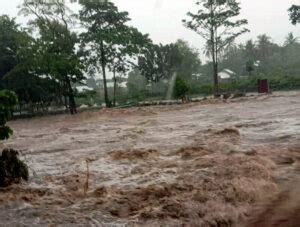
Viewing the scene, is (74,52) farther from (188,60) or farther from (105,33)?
(188,60)

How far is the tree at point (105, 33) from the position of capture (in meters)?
35.4

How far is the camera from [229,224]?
573 centimetres

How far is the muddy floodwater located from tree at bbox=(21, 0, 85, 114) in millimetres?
19031

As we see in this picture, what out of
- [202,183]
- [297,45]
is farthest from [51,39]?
[297,45]

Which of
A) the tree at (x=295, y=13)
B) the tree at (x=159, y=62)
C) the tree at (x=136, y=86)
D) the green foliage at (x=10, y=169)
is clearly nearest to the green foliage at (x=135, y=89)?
the tree at (x=136, y=86)

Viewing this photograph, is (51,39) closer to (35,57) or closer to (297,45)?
(35,57)

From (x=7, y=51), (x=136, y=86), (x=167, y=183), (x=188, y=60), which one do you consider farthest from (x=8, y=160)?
(x=188, y=60)

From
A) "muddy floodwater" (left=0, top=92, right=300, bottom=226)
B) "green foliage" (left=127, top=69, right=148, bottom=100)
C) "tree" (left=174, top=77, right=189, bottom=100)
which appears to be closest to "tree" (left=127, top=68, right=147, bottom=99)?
"green foliage" (left=127, top=69, right=148, bottom=100)

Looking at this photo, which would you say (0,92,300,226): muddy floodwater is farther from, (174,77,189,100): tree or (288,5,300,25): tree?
(288,5,300,25): tree

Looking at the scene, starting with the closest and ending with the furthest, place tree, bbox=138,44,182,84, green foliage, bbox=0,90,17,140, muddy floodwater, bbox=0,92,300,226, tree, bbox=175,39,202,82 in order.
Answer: muddy floodwater, bbox=0,92,300,226 < green foliage, bbox=0,90,17,140 < tree, bbox=138,44,182,84 < tree, bbox=175,39,202,82

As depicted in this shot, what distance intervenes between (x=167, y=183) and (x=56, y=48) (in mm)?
27230

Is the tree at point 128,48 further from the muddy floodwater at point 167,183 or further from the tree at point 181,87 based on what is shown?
the muddy floodwater at point 167,183

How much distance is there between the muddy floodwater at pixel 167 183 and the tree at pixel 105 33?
22092 millimetres

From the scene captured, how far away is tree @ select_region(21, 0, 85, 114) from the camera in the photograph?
3247cm
